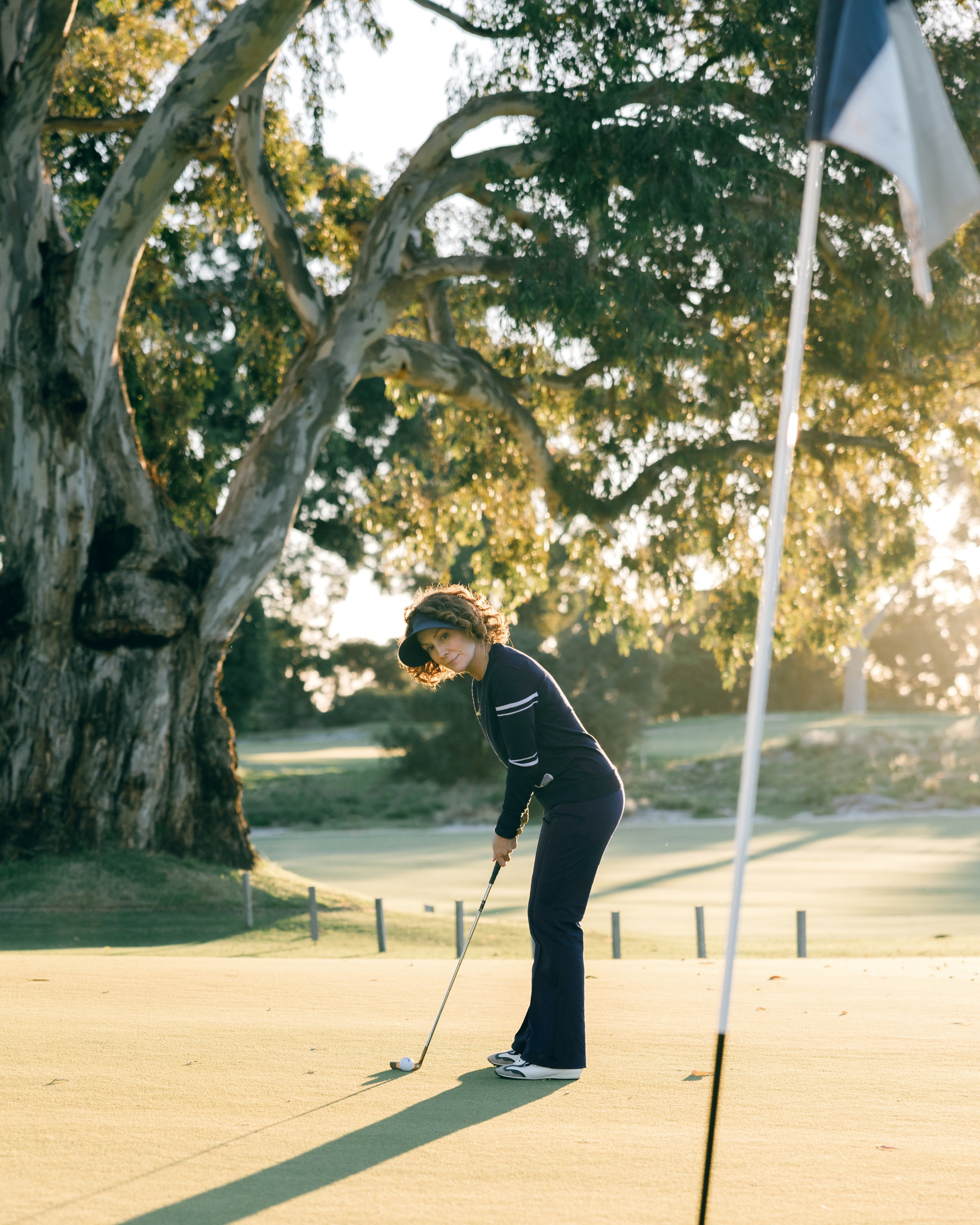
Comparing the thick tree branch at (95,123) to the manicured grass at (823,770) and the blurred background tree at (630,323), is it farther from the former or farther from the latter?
the manicured grass at (823,770)

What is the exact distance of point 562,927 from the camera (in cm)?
489

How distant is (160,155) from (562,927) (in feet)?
32.2

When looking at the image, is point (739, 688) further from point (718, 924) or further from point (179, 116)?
point (179, 116)

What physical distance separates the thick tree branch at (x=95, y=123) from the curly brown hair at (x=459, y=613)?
1121cm

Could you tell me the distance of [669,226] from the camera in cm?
1212

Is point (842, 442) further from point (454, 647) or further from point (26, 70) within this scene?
point (454, 647)

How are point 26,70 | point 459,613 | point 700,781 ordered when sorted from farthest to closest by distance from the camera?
point 700,781 < point 26,70 < point 459,613

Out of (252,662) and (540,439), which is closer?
(540,439)

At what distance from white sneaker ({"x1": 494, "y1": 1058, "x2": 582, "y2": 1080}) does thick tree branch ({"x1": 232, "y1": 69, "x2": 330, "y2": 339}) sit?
34.0 feet

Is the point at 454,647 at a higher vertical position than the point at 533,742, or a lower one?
higher

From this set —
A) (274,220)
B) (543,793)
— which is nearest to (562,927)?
(543,793)

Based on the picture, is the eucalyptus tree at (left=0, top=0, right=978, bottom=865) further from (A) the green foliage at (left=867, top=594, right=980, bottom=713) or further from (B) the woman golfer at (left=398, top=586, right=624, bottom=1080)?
(A) the green foliage at (left=867, top=594, right=980, bottom=713)

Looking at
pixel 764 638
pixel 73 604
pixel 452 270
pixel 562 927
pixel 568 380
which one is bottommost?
pixel 562 927

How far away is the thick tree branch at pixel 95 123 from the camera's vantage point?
1431 centimetres
